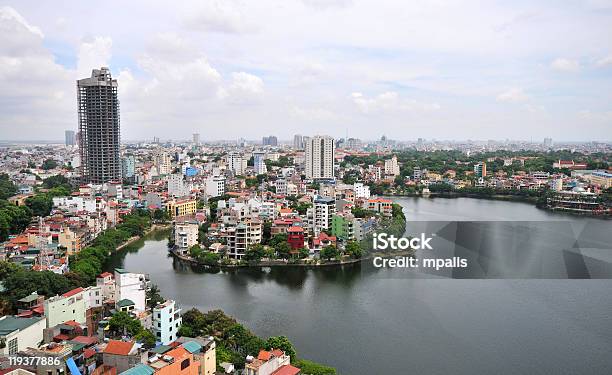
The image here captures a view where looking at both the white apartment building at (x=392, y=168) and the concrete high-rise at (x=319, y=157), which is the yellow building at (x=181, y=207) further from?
the white apartment building at (x=392, y=168)

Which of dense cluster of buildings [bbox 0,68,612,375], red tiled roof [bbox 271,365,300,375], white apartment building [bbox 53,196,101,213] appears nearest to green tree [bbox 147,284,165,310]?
dense cluster of buildings [bbox 0,68,612,375]

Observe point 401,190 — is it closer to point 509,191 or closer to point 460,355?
point 509,191

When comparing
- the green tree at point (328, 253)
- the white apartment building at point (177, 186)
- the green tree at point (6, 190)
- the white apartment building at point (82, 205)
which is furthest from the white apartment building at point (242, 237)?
the green tree at point (6, 190)

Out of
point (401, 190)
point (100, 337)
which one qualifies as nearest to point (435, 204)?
point (401, 190)

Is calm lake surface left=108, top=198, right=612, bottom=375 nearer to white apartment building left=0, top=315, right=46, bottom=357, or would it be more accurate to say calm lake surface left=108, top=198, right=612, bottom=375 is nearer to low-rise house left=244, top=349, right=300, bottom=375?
low-rise house left=244, top=349, right=300, bottom=375

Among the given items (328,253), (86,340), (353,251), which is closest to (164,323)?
(86,340)

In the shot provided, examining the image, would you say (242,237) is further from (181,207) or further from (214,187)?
(214,187)
